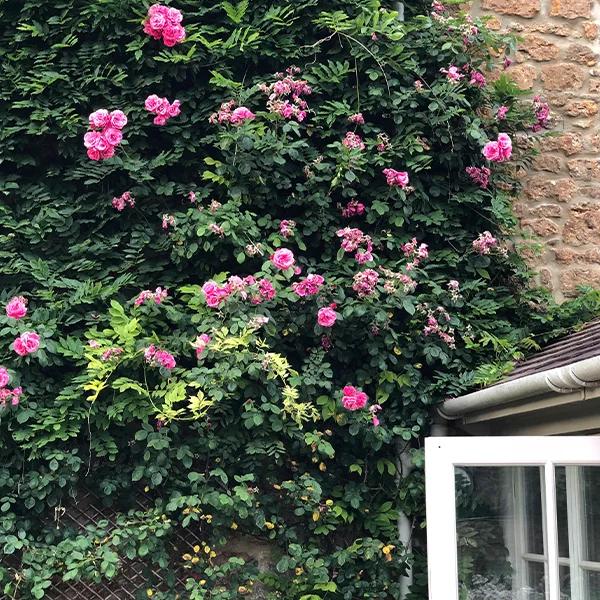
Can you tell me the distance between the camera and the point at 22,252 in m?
4.52

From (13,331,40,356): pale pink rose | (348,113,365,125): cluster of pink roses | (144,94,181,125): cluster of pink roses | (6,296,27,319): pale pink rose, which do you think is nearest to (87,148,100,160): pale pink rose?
(144,94,181,125): cluster of pink roses

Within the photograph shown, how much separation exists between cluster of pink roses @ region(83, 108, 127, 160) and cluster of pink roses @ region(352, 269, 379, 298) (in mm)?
1418

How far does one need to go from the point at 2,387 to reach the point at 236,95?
1904mm

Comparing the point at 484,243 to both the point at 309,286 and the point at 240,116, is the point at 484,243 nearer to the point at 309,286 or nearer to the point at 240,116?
the point at 309,286

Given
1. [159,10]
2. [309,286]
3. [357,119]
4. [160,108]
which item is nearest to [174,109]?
[160,108]

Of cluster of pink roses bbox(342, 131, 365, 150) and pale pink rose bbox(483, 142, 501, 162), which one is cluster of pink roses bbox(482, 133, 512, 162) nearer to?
pale pink rose bbox(483, 142, 501, 162)

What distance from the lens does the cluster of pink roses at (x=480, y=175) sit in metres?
4.70

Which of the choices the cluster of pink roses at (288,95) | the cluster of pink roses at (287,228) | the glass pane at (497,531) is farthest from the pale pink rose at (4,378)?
the glass pane at (497,531)

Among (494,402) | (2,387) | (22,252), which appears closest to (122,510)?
(2,387)

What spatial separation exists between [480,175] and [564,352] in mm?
1254

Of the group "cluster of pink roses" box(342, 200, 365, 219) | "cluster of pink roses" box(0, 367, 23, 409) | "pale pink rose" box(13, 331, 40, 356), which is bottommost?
"cluster of pink roses" box(0, 367, 23, 409)

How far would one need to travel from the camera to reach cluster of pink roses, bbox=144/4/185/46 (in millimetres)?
4469

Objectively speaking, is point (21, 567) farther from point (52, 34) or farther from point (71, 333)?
point (52, 34)

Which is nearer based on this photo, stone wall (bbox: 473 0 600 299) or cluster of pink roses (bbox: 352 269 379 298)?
cluster of pink roses (bbox: 352 269 379 298)
